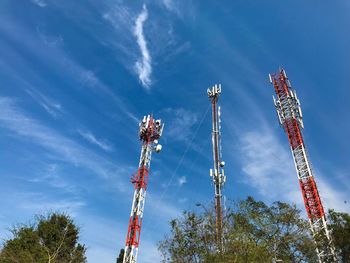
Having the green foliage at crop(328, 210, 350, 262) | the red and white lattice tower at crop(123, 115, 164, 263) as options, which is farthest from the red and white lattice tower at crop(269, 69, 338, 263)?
the red and white lattice tower at crop(123, 115, 164, 263)

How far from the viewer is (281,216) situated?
68.7 feet

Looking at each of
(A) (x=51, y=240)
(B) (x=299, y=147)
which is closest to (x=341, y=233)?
(B) (x=299, y=147)

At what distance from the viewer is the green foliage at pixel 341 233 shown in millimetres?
31078

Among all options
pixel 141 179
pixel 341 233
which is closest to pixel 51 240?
pixel 141 179

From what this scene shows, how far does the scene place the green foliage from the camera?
102ft

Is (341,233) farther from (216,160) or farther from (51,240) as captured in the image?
(51,240)

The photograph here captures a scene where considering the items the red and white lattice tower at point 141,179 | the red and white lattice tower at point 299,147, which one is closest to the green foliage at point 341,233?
the red and white lattice tower at point 299,147

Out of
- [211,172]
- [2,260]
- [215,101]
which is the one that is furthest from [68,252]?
[215,101]

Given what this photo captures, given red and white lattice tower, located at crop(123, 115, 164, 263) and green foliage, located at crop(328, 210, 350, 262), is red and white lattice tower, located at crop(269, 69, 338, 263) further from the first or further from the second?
red and white lattice tower, located at crop(123, 115, 164, 263)

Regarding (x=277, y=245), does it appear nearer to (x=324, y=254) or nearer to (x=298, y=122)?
(x=324, y=254)

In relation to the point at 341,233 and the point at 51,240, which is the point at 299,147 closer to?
the point at 341,233

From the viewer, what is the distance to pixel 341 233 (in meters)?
32.2

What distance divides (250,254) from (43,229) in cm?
3044

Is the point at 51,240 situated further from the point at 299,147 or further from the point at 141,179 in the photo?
the point at 299,147
